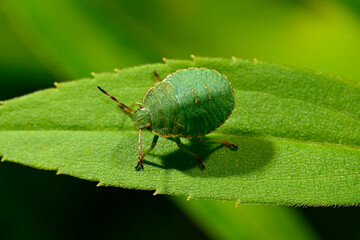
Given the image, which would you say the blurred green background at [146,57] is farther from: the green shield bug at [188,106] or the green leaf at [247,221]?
the green shield bug at [188,106]

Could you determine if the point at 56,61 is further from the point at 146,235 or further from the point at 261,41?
the point at 261,41

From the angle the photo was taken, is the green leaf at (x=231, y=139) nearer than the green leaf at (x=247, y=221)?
Yes

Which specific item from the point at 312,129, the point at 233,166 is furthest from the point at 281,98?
the point at 233,166

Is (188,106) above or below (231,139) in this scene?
above

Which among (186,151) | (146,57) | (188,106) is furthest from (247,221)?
(146,57)

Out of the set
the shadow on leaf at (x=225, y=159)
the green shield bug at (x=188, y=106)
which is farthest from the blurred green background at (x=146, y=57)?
the green shield bug at (x=188, y=106)

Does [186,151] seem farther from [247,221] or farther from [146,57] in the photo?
[146,57]
